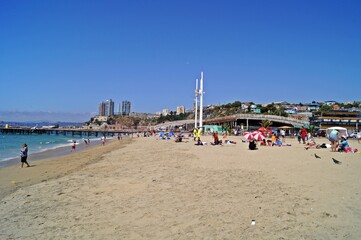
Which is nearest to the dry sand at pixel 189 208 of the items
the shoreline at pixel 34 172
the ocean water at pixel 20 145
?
the shoreline at pixel 34 172

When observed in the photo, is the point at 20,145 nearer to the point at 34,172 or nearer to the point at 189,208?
the point at 34,172

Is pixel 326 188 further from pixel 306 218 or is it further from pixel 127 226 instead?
pixel 127 226

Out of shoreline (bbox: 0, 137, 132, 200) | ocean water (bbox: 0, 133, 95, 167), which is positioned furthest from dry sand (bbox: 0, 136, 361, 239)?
ocean water (bbox: 0, 133, 95, 167)

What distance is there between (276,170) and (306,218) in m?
5.30

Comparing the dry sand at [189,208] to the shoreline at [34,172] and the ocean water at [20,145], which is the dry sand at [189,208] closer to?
the shoreline at [34,172]

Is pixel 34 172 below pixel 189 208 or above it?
below

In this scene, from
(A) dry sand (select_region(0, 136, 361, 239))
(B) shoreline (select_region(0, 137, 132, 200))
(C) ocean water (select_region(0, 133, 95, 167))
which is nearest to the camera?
(A) dry sand (select_region(0, 136, 361, 239))

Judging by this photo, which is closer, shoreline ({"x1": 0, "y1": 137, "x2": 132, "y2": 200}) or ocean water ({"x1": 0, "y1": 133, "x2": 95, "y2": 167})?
shoreline ({"x1": 0, "y1": 137, "x2": 132, "y2": 200})

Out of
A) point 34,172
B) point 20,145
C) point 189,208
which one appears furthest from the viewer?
point 20,145

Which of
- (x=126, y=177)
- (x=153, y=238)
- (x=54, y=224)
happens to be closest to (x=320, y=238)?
(x=153, y=238)

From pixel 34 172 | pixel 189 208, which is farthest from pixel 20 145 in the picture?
pixel 189 208

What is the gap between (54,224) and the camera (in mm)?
5070

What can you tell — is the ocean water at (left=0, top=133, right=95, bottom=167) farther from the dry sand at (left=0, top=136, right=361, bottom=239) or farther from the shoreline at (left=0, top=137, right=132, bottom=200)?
the dry sand at (left=0, top=136, right=361, bottom=239)

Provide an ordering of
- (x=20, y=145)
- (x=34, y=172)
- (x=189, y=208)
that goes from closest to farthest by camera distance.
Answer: (x=189, y=208) < (x=34, y=172) < (x=20, y=145)
